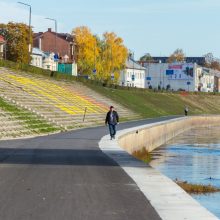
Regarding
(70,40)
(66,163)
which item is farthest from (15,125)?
(70,40)

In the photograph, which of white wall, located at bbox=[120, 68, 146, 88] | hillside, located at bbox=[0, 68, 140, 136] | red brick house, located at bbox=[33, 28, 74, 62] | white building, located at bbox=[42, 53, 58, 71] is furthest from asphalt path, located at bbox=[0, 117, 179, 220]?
white wall, located at bbox=[120, 68, 146, 88]

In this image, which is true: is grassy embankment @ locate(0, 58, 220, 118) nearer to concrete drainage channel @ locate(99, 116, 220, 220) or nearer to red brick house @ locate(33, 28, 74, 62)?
red brick house @ locate(33, 28, 74, 62)

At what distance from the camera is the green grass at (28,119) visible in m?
41.7

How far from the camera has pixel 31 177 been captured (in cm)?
1667

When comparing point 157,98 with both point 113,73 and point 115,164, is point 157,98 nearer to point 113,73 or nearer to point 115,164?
point 113,73

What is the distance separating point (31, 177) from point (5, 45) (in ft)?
294

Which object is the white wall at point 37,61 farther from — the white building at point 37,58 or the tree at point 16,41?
the tree at point 16,41

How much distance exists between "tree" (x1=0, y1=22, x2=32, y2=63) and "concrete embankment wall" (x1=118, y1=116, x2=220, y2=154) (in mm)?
27537

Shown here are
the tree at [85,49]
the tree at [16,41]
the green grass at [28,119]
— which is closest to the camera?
the green grass at [28,119]

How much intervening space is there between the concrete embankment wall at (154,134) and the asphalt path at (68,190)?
12987mm

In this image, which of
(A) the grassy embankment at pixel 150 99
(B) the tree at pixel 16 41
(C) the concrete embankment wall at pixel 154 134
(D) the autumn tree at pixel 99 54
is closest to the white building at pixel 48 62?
(D) the autumn tree at pixel 99 54

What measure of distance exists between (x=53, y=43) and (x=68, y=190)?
138933 millimetres

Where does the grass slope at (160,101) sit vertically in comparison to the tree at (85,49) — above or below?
below

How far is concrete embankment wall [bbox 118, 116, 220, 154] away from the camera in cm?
3864
